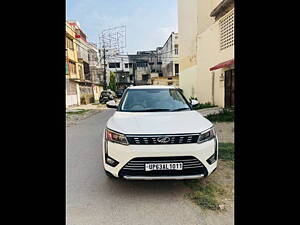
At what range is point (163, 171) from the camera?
10.2ft

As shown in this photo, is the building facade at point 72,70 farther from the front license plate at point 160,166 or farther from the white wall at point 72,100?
the front license plate at point 160,166

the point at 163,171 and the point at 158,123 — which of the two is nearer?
the point at 163,171

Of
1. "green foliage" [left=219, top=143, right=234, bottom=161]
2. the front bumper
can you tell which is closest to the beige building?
"green foliage" [left=219, top=143, right=234, bottom=161]

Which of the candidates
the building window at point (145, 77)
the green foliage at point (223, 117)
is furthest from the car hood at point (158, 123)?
the building window at point (145, 77)

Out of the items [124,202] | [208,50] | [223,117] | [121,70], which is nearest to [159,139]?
[124,202]

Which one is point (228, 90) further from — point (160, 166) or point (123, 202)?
point (123, 202)

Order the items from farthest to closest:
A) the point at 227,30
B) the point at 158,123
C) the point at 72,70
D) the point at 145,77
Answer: the point at 145,77
the point at 72,70
the point at 227,30
the point at 158,123

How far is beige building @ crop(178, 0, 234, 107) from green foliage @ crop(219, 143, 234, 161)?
5777 millimetres

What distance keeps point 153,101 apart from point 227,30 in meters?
9.47
